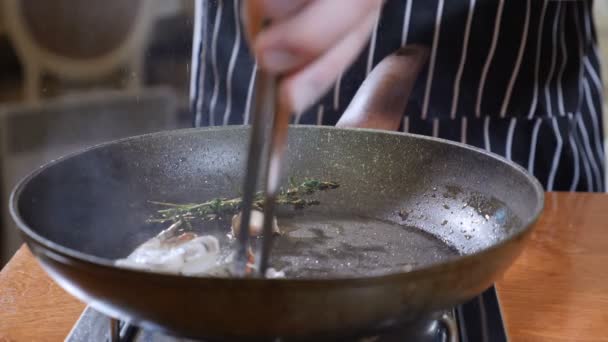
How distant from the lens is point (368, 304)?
0.53 m

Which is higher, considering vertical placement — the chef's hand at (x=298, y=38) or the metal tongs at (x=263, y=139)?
the chef's hand at (x=298, y=38)

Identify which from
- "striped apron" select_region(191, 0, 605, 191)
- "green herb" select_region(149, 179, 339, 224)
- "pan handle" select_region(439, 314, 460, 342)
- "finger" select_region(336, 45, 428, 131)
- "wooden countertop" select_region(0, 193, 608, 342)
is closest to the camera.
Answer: "pan handle" select_region(439, 314, 460, 342)

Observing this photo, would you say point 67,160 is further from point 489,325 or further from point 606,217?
point 606,217

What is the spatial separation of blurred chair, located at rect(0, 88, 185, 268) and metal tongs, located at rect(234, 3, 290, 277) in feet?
6.32

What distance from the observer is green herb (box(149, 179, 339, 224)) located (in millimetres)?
957

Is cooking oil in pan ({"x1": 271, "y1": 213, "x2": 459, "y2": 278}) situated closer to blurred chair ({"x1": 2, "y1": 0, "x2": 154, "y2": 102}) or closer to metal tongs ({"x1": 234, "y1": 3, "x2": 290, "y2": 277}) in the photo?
metal tongs ({"x1": 234, "y1": 3, "x2": 290, "y2": 277})

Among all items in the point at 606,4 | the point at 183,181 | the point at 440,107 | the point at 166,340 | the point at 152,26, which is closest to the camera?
the point at 166,340

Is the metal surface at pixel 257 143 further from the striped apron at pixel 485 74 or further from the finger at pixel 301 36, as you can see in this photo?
the striped apron at pixel 485 74

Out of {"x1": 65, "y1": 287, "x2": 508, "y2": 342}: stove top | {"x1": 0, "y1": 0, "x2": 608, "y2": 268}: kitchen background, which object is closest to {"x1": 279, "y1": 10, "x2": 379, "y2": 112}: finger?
{"x1": 65, "y1": 287, "x2": 508, "y2": 342}: stove top

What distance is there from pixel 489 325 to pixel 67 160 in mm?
588

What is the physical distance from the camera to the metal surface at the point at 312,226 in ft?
1.70

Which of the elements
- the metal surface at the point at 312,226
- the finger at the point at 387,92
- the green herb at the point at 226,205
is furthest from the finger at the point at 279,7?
the finger at the point at 387,92

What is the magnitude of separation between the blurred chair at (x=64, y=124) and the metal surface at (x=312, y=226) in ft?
5.04

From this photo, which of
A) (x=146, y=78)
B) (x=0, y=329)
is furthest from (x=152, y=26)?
(x=0, y=329)
